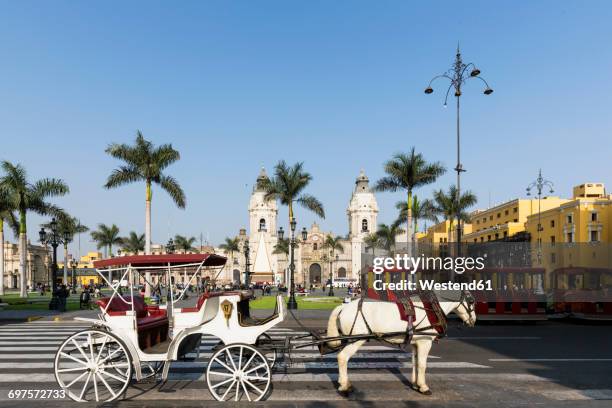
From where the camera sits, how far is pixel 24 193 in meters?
38.6

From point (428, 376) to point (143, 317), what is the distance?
5492 mm

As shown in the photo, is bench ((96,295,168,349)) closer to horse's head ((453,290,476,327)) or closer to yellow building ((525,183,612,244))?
horse's head ((453,290,476,327))

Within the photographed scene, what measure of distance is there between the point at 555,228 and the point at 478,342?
57.3 m

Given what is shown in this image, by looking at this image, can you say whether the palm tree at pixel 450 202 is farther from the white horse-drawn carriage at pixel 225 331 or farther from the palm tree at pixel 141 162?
the white horse-drawn carriage at pixel 225 331

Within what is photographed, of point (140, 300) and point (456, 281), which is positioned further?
point (456, 281)

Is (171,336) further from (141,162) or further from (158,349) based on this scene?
(141,162)

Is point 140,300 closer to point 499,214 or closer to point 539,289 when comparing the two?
point 539,289

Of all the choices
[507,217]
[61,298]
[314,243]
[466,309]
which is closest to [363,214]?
[314,243]

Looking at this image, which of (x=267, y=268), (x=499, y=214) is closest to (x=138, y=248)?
(x=267, y=268)

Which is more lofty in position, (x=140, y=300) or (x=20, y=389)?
(x=140, y=300)

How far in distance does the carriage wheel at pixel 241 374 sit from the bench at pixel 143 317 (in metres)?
1.31

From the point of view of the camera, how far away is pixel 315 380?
912 centimetres

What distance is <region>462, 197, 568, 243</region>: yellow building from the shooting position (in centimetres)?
7338

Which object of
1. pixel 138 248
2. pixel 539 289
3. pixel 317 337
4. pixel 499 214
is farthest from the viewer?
pixel 138 248
